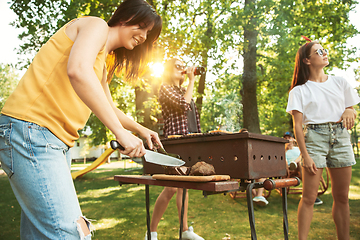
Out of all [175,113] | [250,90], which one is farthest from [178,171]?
[250,90]

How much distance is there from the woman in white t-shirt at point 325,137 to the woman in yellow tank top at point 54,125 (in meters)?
2.03

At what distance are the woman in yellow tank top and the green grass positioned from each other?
115 inches

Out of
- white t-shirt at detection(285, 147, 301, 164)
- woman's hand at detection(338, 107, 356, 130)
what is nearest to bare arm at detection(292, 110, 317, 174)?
woman's hand at detection(338, 107, 356, 130)

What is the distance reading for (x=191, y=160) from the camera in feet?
7.96

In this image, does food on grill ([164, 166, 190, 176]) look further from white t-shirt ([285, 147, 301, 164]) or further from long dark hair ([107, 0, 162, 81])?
white t-shirt ([285, 147, 301, 164])

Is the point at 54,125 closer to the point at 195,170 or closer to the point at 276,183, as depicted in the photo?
the point at 195,170

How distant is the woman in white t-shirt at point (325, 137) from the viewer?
Answer: 2.52 m

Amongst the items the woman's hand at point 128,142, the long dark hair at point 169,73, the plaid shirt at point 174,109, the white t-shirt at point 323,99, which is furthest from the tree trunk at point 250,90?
the woman's hand at point 128,142

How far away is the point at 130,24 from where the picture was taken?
1.51 meters

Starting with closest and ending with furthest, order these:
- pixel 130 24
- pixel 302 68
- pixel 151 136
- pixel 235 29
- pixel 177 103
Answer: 1. pixel 130 24
2. pixel 151 136
3. pixel 302 68
4. pixel 177 103
5. pixel 235 29

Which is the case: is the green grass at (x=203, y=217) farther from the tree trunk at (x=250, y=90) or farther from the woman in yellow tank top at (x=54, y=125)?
the tree trunk at (x=250, y=90)

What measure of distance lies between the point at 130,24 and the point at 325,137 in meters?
2.16

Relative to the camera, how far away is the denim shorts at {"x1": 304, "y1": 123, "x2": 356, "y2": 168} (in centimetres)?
251

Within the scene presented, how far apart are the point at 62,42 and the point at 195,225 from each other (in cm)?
384
